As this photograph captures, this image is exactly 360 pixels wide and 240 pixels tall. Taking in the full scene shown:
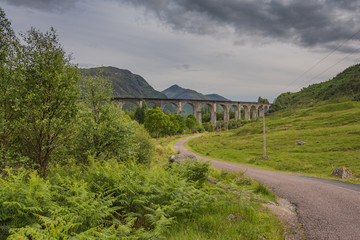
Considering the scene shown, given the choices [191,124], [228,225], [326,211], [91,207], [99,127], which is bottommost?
[191,124]

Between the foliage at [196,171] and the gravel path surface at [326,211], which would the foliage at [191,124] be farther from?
the foliage at [196,171]

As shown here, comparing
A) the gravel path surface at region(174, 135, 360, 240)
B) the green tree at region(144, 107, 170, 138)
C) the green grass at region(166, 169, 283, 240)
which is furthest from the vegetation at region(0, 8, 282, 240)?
the green tree at region(144, 107, 170, 138)

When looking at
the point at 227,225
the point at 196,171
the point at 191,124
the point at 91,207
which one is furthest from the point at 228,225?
the point at 191,124

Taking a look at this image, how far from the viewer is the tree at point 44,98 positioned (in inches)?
448

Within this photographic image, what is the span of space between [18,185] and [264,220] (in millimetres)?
7600

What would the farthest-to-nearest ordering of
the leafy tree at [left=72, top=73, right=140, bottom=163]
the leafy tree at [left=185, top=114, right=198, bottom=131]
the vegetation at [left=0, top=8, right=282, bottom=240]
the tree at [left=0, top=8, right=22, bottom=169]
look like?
1. the leafy tree at [left=185, top=114, right=198, bottom=131]
2. the leafy tree at [left=72, top=73, right=140, bottom=163]
3. the tree at [left=0, top=8, right=22, bottom=169]
4. the vegetation at [left=0, top=8, right=282, bottom=240]

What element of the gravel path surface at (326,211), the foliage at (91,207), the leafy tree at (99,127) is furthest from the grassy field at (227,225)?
the leafy tree at (99,127)

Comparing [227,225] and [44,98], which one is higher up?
[44,98]

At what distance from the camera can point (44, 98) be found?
11719 mm

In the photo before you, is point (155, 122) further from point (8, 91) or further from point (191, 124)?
point (8, 91)

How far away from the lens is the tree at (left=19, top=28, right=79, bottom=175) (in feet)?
37.3

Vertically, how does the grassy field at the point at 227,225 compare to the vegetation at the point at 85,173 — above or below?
below

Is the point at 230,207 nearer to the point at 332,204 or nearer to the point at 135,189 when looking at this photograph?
the point at 135,189

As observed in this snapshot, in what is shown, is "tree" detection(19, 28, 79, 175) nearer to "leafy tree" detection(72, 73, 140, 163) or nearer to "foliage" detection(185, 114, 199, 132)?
"leafy tree" detection(72, 73, 140, 163)
